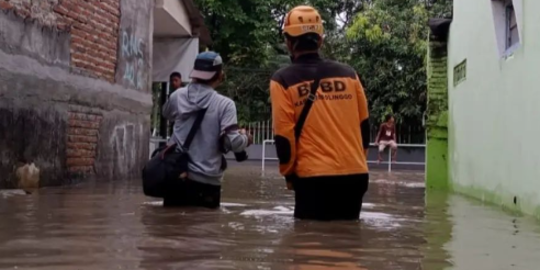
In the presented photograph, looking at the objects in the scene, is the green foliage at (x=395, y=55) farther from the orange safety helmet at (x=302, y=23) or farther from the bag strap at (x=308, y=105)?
the bag strap at (x=308, y=105)

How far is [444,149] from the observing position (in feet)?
43.6

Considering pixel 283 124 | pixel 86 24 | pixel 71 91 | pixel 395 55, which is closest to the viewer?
pixel 283 124

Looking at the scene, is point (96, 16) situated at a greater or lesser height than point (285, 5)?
lesser

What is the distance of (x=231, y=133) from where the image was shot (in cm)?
680

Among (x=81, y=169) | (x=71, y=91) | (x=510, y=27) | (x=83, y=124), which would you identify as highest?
(x=510, y=27)

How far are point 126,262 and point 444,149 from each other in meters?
9.80

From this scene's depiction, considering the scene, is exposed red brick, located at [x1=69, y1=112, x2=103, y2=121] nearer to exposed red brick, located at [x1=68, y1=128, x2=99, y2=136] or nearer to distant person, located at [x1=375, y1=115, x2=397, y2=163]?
exposed red brick, located at [x1=68, y1=128, x2=99, y2=136]

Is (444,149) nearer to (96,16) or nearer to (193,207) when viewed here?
(96,16)

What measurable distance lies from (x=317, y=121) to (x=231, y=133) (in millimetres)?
1170

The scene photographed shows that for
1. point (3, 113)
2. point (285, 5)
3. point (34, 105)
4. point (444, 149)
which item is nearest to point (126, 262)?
point (3, 113)

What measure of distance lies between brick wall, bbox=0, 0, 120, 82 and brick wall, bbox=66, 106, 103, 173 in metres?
0.59

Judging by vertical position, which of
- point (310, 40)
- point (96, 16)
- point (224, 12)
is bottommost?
point (310, 40)

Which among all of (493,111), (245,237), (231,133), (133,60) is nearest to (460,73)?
(493,111)

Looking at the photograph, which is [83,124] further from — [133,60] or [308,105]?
[308,105]
